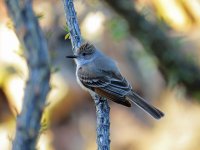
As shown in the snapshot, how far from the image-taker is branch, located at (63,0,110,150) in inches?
165

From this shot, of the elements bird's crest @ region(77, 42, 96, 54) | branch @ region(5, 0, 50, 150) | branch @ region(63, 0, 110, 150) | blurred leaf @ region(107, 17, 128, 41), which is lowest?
branch @ region(5, 0, 50, 150)

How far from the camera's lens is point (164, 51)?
7629 mm

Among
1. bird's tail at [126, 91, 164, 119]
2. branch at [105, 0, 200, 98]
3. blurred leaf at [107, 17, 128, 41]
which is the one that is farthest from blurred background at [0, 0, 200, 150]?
bird's tail at [126, 91, 164, 119]

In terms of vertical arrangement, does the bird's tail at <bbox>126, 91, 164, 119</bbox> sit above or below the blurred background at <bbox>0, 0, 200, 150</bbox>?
below

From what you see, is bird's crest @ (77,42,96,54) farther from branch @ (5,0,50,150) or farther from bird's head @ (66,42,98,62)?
branch @ (5,0,50,150)

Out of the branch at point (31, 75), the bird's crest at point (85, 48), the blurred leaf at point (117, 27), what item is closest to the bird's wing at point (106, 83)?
the bird's crest at point (85, 48)

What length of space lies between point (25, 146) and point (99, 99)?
301 cm

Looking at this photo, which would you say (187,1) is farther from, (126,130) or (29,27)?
(29,27)

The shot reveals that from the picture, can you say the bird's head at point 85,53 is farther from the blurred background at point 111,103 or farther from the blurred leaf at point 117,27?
the blurred background at point 111,103

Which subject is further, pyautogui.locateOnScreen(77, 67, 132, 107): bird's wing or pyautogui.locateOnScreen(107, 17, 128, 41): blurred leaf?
pyautogui.locateOnScreen(107, 17, 128, 41): blurred leaf

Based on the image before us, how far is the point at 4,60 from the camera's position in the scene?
485 inches

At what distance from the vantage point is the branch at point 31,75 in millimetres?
2381

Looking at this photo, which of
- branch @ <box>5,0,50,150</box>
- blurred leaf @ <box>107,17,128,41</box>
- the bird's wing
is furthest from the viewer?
blurred leaf @ <box>107,17,128,41</box>

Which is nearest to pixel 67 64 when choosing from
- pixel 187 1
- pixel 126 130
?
pixel 126 130
